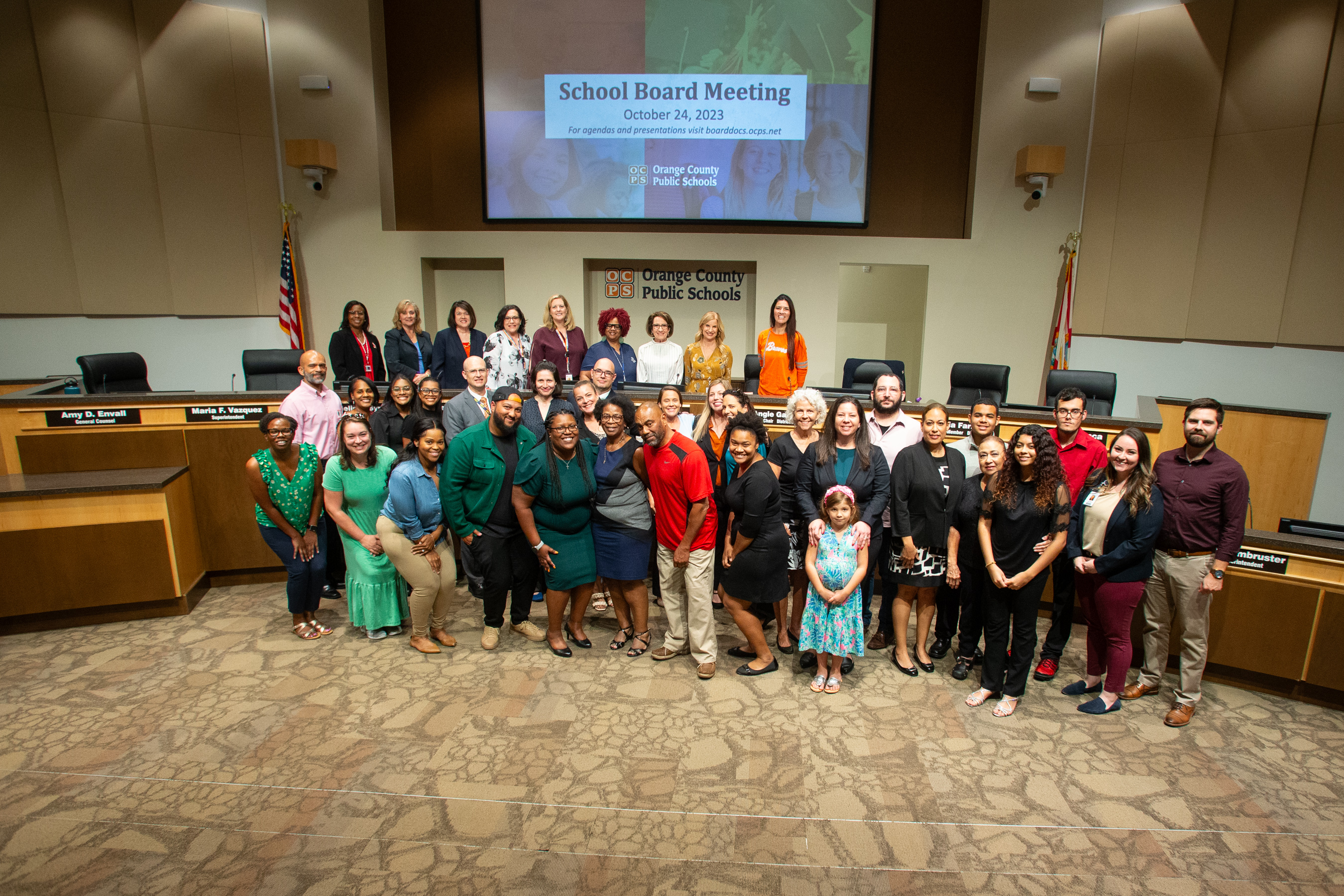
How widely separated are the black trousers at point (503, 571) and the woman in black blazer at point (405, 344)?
2261 mm

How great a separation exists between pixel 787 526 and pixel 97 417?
4.59 metres

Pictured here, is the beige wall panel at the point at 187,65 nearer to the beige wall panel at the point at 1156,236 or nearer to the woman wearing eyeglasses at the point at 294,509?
the woman wearing eyeglasses at the point at 294,509

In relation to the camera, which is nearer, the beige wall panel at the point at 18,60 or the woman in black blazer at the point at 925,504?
the woman in black blazer at the point at 925,504

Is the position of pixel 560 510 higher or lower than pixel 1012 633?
higher

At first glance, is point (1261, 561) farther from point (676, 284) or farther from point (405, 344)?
point (676, 284)

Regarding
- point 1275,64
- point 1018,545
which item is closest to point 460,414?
point 1018,545

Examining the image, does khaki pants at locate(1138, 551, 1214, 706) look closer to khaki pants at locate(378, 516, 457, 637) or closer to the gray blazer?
khaki pants at locate(378, 516, 457, 637)

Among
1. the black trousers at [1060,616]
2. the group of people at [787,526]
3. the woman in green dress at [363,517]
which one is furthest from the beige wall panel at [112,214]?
the black trousers at [1060,616]

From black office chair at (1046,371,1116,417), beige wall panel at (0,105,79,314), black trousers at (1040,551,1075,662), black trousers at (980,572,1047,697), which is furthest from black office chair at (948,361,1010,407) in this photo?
beige wall panel at (0,105,79,314)

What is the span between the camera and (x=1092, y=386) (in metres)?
5.35

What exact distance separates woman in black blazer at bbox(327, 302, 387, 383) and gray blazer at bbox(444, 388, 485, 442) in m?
1.69

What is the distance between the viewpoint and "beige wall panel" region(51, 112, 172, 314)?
23.4 feet

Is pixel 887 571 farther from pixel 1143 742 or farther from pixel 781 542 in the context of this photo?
pixel 1143 742

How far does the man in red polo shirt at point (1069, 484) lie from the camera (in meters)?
3.70
